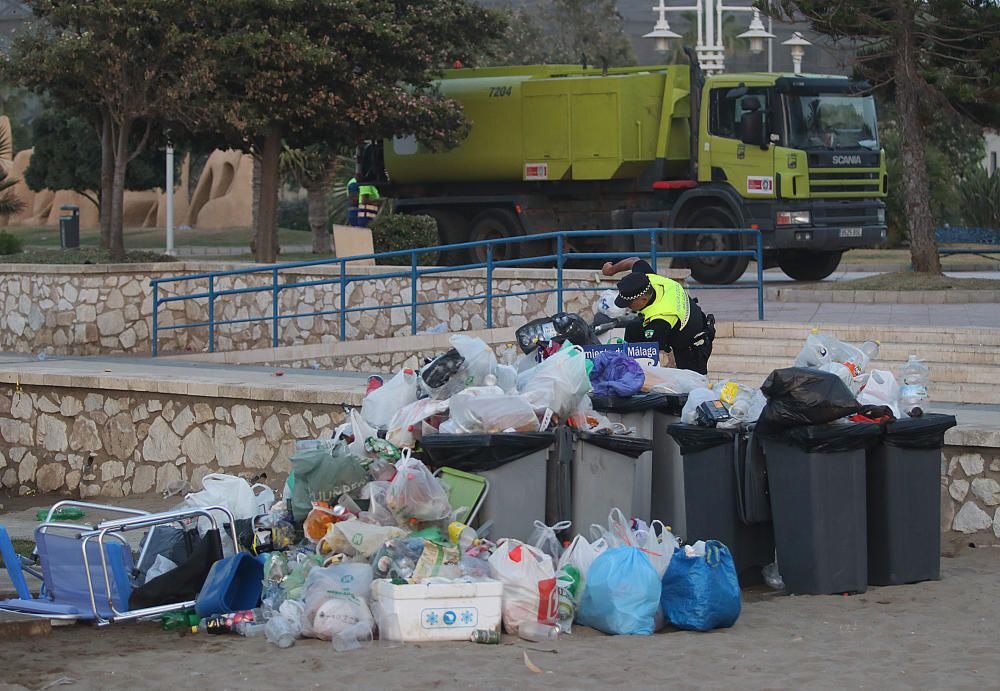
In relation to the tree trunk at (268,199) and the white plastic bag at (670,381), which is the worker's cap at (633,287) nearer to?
the white plastic bag at (670,381)

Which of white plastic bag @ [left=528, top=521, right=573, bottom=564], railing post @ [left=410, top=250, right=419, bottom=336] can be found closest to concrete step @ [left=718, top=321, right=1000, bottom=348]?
railing post @ [left=410, top=250, right=419, bottom=336]

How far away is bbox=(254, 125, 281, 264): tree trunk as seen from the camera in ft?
74.4

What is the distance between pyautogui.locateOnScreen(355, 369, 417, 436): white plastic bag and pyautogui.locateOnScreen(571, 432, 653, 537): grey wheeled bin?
0.93 meters

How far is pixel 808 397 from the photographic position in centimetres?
686

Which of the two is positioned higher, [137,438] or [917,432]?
[917,432]

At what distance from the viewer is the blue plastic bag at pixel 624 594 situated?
21.0 feet

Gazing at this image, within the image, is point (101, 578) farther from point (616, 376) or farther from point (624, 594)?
point (616, 376)

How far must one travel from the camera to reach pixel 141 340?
18484mm

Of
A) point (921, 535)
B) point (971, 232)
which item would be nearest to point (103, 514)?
point (921, 535)

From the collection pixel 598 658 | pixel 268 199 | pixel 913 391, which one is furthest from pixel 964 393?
pixel 268 199

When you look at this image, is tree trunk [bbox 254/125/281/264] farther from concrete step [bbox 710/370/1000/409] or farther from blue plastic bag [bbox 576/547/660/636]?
blue plastic bag [bbox 576/547/660/636]

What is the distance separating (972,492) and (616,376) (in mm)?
2191

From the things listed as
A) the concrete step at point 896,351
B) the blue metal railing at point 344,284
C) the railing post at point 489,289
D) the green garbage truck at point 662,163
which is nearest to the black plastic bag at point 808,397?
the concrete step at point 896,351

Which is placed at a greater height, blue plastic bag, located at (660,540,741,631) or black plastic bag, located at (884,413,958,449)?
black plastic bag, located at (884,413,958,449)
